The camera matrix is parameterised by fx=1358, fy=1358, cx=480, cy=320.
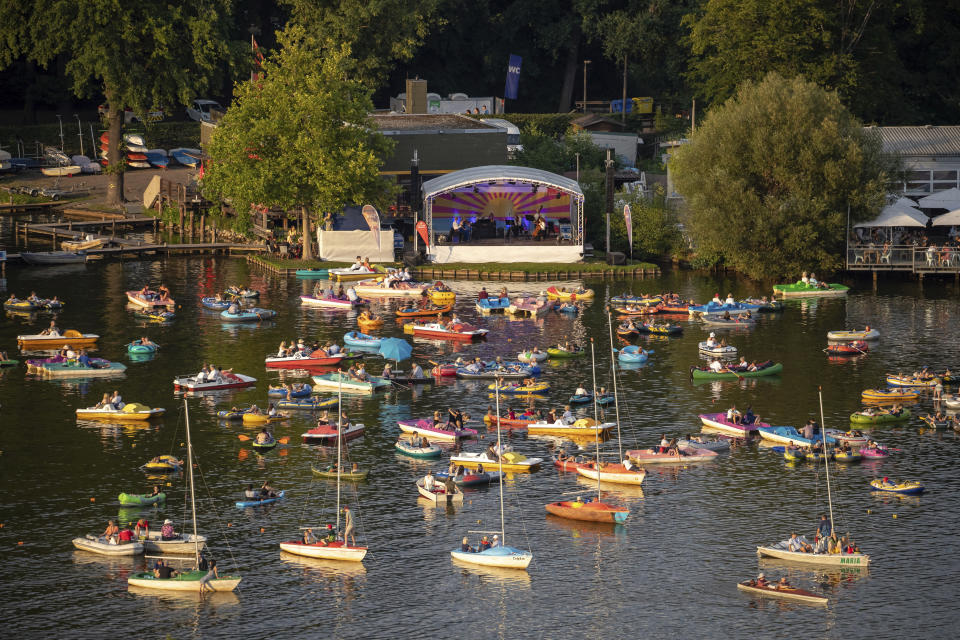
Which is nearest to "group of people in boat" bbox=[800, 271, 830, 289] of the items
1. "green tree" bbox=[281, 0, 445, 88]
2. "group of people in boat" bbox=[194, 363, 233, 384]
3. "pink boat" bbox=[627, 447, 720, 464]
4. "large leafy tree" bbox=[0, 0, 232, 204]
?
"pink boat" bbox=[627, 447, 720, 464]

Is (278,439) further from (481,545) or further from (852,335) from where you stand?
(852,335)

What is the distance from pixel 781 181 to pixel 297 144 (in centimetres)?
4208

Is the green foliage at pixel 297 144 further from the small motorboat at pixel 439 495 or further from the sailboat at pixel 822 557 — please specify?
the sailboat at pixel 822 557

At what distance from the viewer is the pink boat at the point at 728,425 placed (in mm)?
73938

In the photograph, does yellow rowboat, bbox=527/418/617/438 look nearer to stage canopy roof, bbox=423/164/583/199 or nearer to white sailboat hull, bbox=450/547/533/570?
white sailboat hull, bbox=450/547/533/570

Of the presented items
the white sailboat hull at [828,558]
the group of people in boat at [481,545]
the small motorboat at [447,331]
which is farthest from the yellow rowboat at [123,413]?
the white sailboat hull at [828,558]

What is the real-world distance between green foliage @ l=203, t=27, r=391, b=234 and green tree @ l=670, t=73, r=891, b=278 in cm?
3000

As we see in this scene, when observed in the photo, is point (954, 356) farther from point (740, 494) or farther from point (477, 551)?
point (477, 551)

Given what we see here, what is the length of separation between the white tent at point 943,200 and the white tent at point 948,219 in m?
3.51

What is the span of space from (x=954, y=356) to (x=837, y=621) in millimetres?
41180

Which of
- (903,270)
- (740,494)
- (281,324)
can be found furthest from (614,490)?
(903,270)

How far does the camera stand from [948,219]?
121 metres

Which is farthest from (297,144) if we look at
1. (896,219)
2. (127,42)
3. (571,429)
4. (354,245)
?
(571,429)

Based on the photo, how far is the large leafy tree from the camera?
139 meters
